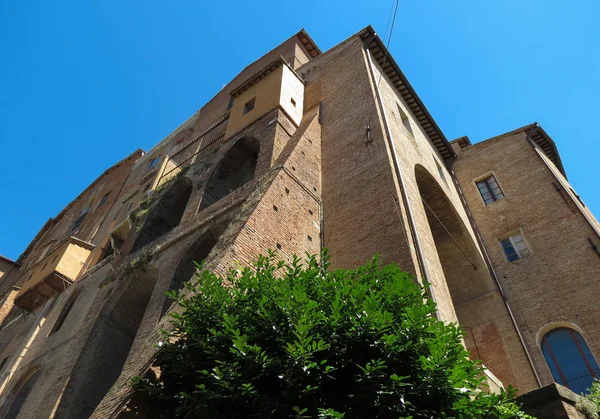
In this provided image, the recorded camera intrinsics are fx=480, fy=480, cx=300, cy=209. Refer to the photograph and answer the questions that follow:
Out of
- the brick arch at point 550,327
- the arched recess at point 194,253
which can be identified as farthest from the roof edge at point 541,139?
the arched recess at point 194,253

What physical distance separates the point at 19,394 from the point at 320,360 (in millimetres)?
12022

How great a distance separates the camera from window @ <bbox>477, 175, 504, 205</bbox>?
15.9m

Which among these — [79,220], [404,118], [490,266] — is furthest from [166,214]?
[79,220]

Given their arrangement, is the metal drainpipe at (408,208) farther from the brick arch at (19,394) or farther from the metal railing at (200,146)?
the brick arch at (19,394)

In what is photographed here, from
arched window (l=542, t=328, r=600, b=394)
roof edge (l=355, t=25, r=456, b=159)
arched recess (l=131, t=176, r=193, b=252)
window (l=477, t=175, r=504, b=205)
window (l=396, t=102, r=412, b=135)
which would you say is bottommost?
arched window (l=542, t=328, r=600, b=394)

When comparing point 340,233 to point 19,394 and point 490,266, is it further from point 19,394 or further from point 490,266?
point 19,394

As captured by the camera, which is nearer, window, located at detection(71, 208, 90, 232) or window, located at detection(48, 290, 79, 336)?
window, located at detection(48, 290, 79, 336)

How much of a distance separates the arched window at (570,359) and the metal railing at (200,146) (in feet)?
37.9

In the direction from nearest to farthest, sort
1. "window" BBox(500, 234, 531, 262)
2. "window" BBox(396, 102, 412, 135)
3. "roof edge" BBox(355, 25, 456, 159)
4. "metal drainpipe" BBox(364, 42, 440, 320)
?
"metal drainpipe" BBox(364, 42, 440, 320) < "window" BBox(500, 234, 531, 262) < "window" BBox(396, 102, 412, 135) < "roof edge" BBox(355, 25, 456, 159)

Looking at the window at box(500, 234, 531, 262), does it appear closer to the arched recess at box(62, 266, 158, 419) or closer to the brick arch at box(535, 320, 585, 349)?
the brick arch at box(535, 320, 585, 349)

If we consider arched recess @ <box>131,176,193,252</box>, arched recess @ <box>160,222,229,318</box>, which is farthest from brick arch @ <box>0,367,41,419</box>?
arched recess @ <box>160,222,229,318</box>

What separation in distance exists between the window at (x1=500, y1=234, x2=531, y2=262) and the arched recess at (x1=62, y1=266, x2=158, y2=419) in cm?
989

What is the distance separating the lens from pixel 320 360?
512 centimetres

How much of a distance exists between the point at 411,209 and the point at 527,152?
842 cm
